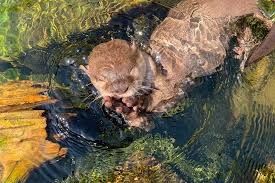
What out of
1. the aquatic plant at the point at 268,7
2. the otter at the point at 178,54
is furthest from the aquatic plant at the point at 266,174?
the aquatic plant at the point at 268,7

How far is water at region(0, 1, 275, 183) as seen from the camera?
4.33 metres

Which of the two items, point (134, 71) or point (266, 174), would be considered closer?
point (134, 71)

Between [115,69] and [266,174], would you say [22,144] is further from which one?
[266,174]

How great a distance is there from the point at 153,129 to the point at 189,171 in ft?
1.62

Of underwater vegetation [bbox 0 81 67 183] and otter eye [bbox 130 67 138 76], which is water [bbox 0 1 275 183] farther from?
otter eye [bbox 130 67 138 76]

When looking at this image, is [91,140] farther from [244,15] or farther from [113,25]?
[244,15]

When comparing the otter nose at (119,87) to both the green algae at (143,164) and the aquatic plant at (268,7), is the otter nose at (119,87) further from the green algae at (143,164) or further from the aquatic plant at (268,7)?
the aquatic plant at (268,7)

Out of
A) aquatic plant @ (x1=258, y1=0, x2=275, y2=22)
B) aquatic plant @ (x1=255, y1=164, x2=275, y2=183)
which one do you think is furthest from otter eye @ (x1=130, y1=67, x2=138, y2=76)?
aquatic plant @ (x1=258, y1=0, x2=275, y2=22)

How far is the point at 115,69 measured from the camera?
10.6ft

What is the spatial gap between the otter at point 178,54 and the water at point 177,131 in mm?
229

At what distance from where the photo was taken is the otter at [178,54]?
3.62 metres

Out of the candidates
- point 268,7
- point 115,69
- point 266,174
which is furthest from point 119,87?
point 268,7

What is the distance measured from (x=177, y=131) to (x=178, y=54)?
2.57ft

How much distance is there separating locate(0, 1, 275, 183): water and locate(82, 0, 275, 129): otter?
23 cm
